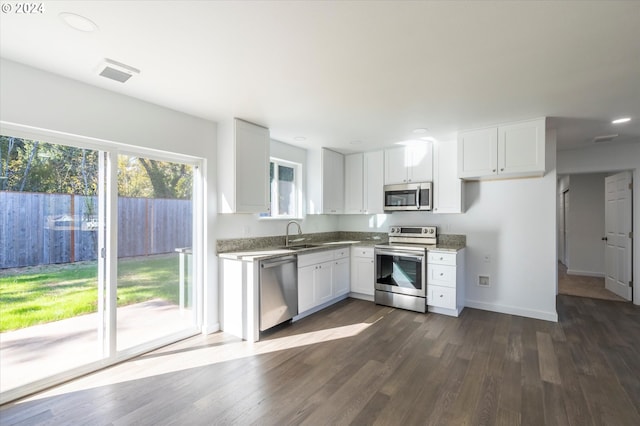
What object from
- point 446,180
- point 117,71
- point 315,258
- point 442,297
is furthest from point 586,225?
point 117,71

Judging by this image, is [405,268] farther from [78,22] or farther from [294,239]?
[78,22]

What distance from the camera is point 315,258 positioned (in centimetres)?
431

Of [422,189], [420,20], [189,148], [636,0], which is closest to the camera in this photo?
[636,0]

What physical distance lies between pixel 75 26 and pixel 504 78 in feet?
10.2

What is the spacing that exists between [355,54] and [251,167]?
6.80 ft

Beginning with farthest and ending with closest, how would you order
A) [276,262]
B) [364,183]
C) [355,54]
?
[364,183] < [276,262] < [355,54]

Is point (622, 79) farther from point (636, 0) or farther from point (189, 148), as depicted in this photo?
point (189, 148)

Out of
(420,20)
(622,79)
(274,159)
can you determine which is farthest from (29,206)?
(622,79)

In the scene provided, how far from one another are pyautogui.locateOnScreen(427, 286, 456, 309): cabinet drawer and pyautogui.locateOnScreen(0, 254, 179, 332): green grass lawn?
3513 millimetres

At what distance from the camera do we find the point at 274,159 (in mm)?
4676

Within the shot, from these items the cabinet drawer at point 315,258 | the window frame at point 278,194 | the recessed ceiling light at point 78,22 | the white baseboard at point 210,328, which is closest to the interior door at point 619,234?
the cabinet drawer at point 315,258

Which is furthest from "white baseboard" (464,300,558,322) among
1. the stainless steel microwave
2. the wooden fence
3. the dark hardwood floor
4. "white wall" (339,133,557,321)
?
the wooden fence

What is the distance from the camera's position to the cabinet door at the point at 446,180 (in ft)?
14.5

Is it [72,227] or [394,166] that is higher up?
[394,166]
